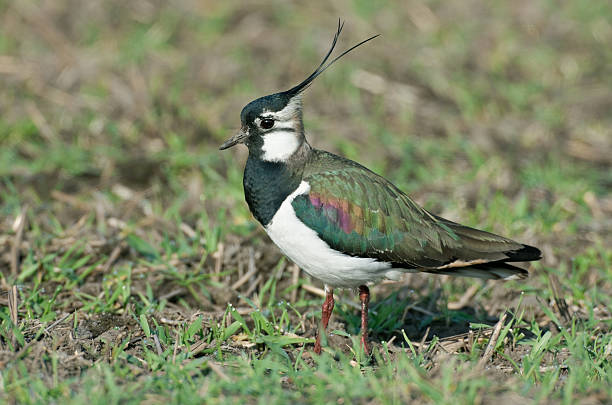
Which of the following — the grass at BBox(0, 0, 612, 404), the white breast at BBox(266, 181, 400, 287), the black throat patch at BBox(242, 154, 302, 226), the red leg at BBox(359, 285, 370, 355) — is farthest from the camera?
the red leg at BBox(359, 285, 370, 355)

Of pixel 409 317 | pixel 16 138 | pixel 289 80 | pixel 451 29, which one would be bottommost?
pixel 409 317

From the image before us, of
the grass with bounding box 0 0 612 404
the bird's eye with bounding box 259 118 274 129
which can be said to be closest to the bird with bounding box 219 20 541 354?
the bird's eye with bounding box 259 118 274 129

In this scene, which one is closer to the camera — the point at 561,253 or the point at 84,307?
the point at 84,307

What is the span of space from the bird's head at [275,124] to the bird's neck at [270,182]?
0.16 feet

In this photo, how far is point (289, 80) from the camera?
8891 millimetres

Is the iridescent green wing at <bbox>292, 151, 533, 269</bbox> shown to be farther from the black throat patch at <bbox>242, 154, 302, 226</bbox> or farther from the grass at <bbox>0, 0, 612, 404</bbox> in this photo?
the grass at <bbox>0, 0, 612, 404</bbox>

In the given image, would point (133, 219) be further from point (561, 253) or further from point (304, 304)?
point (561, 253)

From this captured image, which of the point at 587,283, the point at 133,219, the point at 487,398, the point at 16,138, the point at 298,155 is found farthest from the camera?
the point at 16,138

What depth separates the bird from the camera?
4633 millimetres

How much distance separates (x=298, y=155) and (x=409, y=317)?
1462 millimetres

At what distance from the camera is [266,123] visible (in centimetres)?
493

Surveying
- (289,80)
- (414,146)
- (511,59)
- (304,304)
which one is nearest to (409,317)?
(304,304)

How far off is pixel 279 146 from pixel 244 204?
5.73 ft

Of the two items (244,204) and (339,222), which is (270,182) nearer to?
(339,222)
